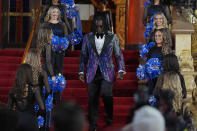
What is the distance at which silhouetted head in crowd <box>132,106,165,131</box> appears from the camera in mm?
3066

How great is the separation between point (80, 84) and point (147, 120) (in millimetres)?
9526

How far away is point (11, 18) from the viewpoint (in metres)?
17.8

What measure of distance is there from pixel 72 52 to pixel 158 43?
16.3 ft

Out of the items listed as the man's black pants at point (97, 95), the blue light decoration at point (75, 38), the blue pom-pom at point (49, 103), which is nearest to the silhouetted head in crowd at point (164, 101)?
the man's black pants at point (97, 95)

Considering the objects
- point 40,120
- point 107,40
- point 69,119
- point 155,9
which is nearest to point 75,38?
point 155,9

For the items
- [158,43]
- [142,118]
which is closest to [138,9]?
[158,43]

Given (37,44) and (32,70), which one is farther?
(37,44)

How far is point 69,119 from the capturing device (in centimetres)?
312

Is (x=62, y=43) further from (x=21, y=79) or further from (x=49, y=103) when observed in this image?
(x=21, y=79)

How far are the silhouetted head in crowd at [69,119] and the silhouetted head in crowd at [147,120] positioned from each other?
12.1 inches

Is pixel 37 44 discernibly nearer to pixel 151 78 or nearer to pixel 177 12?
pixel 151 78

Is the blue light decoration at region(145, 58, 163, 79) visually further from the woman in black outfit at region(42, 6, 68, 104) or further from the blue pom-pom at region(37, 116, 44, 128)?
the blue pom-pom at region(37, 116, 44, 128)

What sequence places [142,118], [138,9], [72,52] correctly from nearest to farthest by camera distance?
[142,118], [72,52], [138,9]

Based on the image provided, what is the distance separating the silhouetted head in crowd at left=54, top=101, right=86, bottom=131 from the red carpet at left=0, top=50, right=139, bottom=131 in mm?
6701
